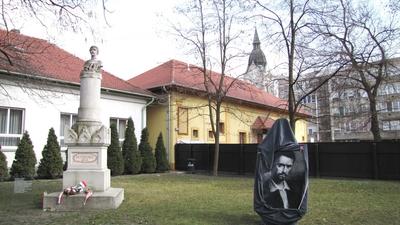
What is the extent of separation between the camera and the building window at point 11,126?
19109 mm

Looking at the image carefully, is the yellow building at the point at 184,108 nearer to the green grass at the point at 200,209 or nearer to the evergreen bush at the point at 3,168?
the evergreen bush at the point at 3,168

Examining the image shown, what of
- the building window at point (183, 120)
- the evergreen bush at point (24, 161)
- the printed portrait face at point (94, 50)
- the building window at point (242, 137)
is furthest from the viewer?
the building window at point (242, 137)

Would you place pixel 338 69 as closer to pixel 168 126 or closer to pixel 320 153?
pixel 320 153

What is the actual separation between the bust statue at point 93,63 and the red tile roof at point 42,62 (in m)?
1.62

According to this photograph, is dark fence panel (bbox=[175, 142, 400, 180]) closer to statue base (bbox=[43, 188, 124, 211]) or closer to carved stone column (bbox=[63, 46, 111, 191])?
carved stone column (bbox=[63, 46, 111, 191])

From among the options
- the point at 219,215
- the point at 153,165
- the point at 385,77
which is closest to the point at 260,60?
the point at 385,77

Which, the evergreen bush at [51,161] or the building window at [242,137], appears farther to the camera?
the building window at [242,137]

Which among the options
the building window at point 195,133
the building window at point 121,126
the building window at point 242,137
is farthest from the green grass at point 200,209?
the building window at point 242,137

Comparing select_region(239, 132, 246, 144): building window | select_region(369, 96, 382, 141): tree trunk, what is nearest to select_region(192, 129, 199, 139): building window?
select_region(239, 132, 246, 144): building window

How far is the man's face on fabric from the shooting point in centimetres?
742

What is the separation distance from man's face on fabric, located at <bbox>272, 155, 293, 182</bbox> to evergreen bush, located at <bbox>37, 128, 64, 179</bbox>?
1400 cm

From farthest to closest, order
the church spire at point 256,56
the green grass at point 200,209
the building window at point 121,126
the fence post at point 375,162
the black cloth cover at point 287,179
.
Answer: the building window at point 121,126, the church spire at point 256,56, the fence post at point 375,162, the green grass at point 200,209, the black cloth cover at point 287,179

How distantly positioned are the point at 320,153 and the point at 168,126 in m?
10.4

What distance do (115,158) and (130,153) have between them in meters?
1.38
